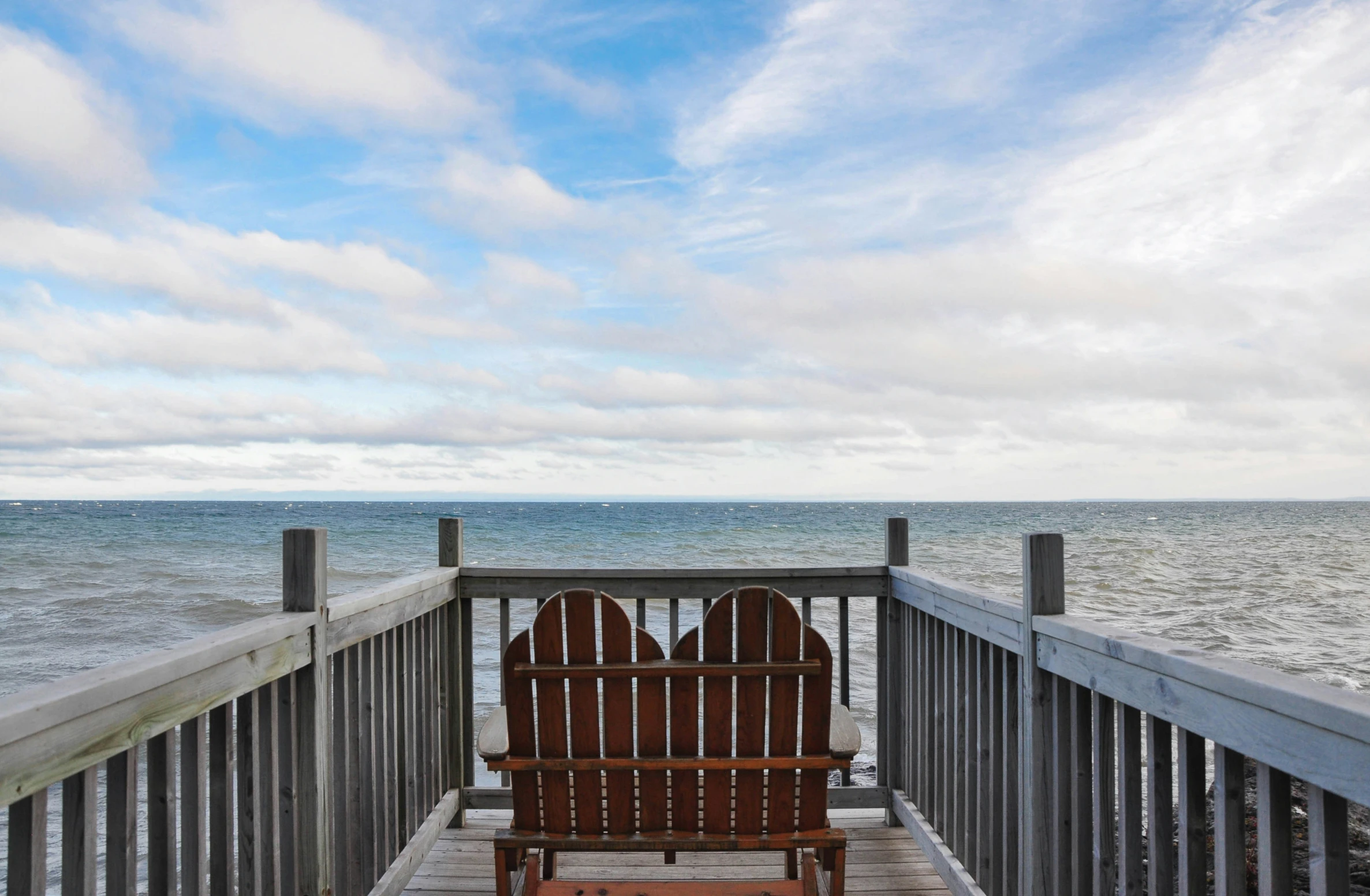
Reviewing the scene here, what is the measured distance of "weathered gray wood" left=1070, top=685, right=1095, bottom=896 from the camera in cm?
166

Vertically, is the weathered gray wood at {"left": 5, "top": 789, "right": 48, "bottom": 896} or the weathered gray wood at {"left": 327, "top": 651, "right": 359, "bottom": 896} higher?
the weathered gray wood at {"left": 5, "top": 789, "right": 48, "bottom": 896}

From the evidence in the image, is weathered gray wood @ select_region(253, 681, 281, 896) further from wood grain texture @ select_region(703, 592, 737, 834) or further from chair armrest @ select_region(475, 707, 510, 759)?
wood grain texture @ select_region(703, 592, 737, 834)

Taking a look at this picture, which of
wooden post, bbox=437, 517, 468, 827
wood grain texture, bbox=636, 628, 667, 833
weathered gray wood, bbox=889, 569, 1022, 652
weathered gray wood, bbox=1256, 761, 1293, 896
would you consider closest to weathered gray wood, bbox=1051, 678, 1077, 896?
weathered gray wood, bbox=889, 569, 1022, 652

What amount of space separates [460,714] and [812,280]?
10.1 meters

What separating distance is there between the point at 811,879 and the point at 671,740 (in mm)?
479

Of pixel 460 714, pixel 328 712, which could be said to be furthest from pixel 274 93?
pixel 328 712

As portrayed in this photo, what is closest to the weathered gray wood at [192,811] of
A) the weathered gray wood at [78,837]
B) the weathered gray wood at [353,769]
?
the weathered gray wood at [78,837]

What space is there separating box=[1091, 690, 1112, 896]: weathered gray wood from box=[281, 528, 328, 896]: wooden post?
1.75 m

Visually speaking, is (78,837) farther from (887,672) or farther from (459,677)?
(887,672)

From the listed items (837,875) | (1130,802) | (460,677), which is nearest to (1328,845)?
(1130,802)

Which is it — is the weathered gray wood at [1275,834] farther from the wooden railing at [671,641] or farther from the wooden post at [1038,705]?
the wooden post at [1038,705]

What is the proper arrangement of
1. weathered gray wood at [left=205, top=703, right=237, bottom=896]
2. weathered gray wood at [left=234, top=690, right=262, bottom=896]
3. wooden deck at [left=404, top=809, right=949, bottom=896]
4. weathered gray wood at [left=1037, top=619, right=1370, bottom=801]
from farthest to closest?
wooden deck at [left=404, top=809, right=949, bottom=896] → weathered gray wood at [left=234, top=690, right=262, bottom=896] → weathered gray wood at [left=205, top=703, right=237, bottom=896] → weathered gray wood at [left=1037, top=619, right=1370, bottom=801]

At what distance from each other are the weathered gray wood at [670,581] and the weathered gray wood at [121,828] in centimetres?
164

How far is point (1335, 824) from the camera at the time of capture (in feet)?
3.03
